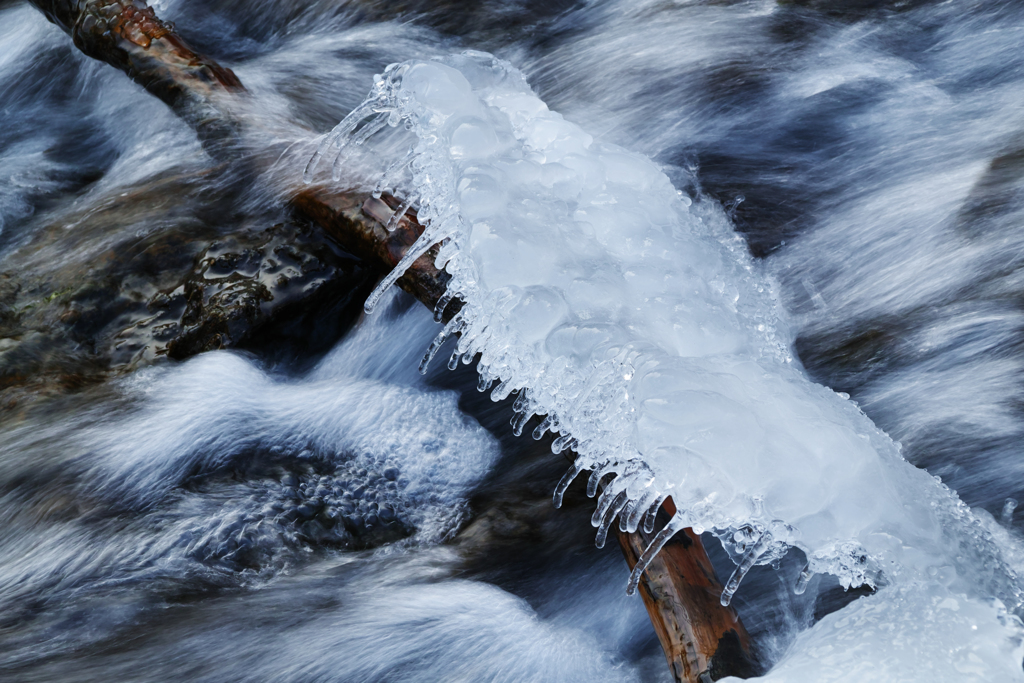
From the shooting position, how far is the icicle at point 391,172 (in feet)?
9.35

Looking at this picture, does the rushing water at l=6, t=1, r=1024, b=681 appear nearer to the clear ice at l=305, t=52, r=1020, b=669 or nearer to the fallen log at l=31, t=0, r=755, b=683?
the clear ice at l=305, t=52, r=1020, b=669

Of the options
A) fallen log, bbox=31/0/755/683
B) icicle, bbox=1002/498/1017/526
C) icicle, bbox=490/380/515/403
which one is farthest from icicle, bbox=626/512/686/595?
icicle, bbox=1002/498/1017/526

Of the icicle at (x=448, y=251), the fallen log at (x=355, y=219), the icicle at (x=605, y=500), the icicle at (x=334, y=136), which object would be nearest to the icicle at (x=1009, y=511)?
the fallen log at (x=355, y=219)

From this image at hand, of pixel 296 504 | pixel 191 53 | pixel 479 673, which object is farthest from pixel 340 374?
pixel 191 53

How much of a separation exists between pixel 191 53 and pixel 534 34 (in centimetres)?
194

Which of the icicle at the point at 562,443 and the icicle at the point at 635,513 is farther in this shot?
the icicle at the point at 562,443

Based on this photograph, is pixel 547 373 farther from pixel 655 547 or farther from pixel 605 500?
pixel 655 547

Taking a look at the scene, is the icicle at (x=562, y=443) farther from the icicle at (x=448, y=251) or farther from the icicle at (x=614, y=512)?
the icicle at (x=448, y=251)

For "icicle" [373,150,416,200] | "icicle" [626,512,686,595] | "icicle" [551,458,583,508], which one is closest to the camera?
"icicle" [626,512,686,595]

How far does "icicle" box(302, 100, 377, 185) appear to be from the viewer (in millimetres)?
3108

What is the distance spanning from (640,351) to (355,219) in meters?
1.64

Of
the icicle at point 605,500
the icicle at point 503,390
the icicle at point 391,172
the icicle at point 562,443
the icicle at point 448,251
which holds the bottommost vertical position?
the icicle at point 605,500

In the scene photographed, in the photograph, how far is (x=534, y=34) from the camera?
509 cm

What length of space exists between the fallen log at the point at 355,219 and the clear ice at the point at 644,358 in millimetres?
146
